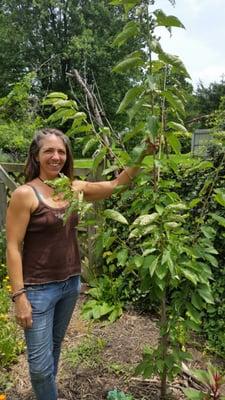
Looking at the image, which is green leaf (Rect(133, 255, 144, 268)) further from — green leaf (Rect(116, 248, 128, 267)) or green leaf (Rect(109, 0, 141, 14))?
green leaf (Rect(109, 0, 141, 14))

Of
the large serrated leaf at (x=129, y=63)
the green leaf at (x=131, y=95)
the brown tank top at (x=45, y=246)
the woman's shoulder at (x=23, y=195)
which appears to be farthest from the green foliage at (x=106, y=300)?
the large serrated leaf at (x=129, y=63)

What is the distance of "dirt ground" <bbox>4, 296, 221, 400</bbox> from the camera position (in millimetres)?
2699

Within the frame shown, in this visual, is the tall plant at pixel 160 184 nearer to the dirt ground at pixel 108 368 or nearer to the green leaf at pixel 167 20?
the green leaf at pixel 167 20

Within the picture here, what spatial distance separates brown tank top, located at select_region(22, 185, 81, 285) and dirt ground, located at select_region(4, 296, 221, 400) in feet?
3.31

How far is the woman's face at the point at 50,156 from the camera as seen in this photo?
2154 millimetres

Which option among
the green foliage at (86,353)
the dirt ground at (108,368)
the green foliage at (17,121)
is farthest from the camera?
the green foliage at (17,121)

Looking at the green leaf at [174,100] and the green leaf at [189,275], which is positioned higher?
the green leaf at [174,100]

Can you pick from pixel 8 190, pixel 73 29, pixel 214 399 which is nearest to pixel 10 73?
pixel 73 29

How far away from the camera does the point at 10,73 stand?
1070 inches

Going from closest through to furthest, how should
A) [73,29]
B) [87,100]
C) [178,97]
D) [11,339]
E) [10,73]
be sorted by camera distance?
[178,97]
[11,339]
[87,100]
[10,73]
[73,29]

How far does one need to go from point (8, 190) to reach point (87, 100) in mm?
1630

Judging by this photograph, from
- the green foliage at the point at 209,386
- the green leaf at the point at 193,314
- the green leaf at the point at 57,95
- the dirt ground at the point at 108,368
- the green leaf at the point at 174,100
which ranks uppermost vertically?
the green leaf at the point at 57,95

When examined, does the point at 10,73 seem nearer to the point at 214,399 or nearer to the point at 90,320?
the point at 90,320

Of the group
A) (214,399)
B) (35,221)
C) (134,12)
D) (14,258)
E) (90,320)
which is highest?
(134,12)
